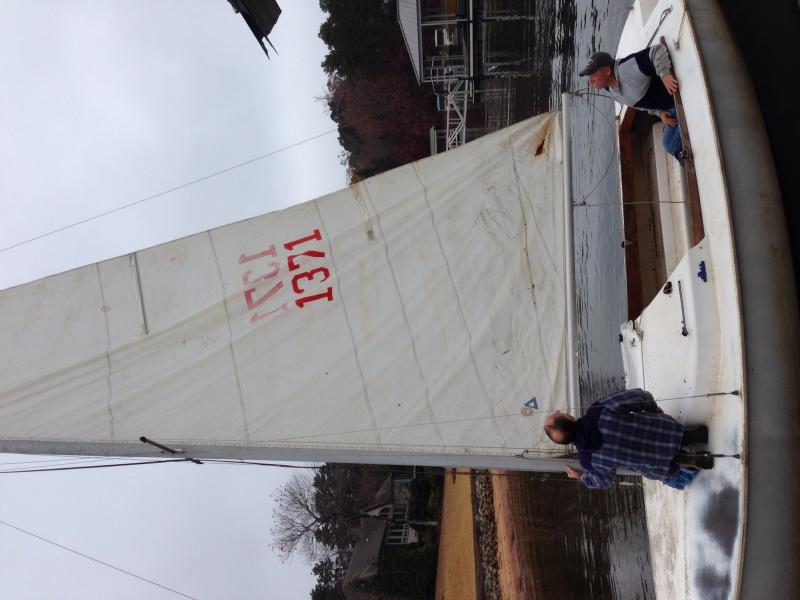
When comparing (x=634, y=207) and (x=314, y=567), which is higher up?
(x=634, y=207)

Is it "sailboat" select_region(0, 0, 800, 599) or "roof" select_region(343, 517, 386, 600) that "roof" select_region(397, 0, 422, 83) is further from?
"roof" select_region(343, 517, 386, 600)

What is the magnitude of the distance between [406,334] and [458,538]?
1155 cm

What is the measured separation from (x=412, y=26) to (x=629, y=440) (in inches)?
552

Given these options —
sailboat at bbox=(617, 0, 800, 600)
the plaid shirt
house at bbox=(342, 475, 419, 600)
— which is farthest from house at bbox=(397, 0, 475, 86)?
house at bbox=(342, 475, 419, 600)

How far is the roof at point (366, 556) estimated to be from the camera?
19.9 metres

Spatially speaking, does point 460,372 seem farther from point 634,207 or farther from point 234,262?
point 634,207

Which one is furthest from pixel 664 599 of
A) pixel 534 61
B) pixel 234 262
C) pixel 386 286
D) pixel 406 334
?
pixel 534 61

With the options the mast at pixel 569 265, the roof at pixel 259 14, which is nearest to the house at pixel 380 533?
the roof at pixel 259 14

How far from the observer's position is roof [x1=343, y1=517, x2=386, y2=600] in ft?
65.3

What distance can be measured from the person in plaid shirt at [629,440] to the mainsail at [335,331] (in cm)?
50

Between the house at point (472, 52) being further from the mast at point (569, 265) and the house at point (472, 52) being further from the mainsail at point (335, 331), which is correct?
the mainsail at point (335, 331)

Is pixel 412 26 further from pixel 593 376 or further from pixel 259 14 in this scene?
pixel 593 376

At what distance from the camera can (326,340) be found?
3693 mm

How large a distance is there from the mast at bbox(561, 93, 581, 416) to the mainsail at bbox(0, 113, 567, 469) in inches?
2.1
